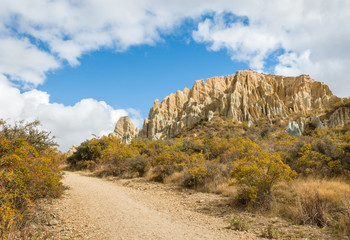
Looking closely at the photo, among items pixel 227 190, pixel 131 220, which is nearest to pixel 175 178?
pixel 227 190

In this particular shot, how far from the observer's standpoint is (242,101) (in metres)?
66.4

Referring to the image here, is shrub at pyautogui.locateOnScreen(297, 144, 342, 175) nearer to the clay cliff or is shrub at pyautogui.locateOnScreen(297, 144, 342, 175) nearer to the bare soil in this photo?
the bare soil

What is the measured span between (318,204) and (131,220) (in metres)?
5.35

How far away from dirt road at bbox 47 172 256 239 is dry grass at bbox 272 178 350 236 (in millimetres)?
1866

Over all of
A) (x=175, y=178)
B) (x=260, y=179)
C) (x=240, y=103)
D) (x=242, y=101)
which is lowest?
(x=175, y=178)

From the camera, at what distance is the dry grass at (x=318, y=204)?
5723mm

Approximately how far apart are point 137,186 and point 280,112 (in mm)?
59840

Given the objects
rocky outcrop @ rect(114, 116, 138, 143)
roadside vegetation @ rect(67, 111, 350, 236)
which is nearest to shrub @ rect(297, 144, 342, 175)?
roadside vegetation @ rect(67, 111, 350, 236)

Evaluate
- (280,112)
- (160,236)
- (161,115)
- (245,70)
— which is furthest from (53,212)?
(245,70)

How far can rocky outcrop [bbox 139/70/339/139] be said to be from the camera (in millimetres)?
63844

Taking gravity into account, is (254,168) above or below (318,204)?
above

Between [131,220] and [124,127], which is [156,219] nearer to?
[131,220]

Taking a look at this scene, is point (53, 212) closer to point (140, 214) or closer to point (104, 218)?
point (104, 218)

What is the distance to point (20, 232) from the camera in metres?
4.62
